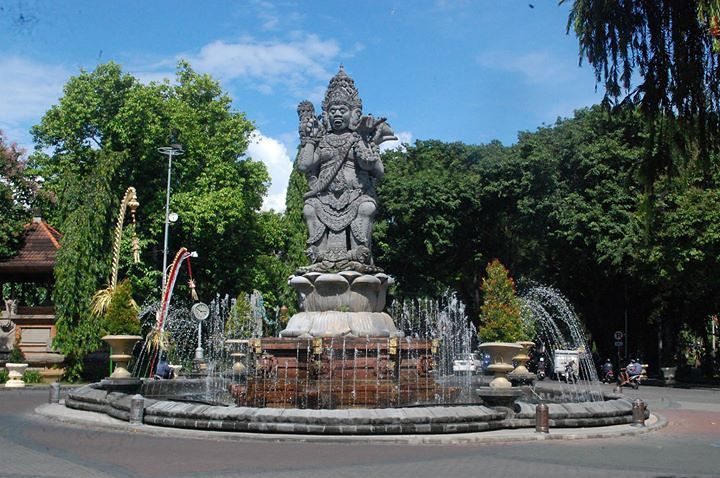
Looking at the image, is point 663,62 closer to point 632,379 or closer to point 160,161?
point 632,379

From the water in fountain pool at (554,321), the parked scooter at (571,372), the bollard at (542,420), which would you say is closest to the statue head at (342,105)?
the bollard at (542,420)

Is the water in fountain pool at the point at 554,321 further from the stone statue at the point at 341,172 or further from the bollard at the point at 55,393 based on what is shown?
the bollard at the point at 55,393

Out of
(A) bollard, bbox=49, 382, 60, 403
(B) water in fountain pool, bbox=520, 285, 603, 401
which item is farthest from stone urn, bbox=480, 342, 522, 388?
(B) water in fountain pool, bbox=520, 285, 603, 401

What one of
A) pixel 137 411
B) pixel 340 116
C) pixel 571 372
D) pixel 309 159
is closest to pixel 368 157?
pixel 340 116

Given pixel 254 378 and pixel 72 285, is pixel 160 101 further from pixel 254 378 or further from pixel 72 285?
pixel 254 378

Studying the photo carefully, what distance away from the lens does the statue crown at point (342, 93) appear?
21.6 m

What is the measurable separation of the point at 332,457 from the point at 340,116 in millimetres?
12101

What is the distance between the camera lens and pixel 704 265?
104 ft

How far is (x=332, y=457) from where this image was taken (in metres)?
11.2

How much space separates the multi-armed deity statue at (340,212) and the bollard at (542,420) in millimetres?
6673

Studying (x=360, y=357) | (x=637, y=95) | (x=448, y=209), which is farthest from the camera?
(x=448, y=209)

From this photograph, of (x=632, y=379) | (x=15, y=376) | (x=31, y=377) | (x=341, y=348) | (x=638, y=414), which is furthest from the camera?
(x=632, y=379)

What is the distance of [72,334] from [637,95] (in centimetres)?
2843

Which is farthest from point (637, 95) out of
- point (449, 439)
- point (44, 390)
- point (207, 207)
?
point (207, 207)
